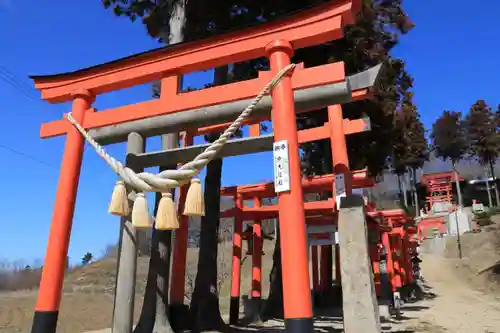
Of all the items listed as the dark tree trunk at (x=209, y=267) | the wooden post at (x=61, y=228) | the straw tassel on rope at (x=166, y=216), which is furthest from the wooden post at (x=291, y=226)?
the dark tree trunk at (x=209, y=267)

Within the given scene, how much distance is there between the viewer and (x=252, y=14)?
10.3 m

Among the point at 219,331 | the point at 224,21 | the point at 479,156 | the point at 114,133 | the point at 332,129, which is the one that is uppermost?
the point at 479,156

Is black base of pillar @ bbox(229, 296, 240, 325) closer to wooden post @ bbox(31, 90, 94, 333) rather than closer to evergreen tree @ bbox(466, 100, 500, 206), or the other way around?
wooden post @ bbox(31, 90, 94, 333)

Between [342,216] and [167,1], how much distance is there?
703 cm

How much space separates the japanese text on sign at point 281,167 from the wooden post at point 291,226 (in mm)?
29

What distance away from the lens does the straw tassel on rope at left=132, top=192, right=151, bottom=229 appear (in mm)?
4004

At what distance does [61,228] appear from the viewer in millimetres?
4477

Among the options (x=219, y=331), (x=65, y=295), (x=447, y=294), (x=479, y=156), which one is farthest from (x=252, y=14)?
(x=479, y=156)

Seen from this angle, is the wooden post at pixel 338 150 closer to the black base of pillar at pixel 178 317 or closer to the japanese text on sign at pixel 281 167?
the japanese text on sign at pixel 281 167

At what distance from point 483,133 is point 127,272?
40.0m

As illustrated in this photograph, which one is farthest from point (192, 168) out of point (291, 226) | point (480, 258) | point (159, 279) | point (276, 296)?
point (480, 258)

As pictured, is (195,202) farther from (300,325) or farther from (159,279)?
(159,279)

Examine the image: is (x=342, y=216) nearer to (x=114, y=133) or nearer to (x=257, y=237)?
(x=114, y=133)

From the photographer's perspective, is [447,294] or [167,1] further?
[447,294]
